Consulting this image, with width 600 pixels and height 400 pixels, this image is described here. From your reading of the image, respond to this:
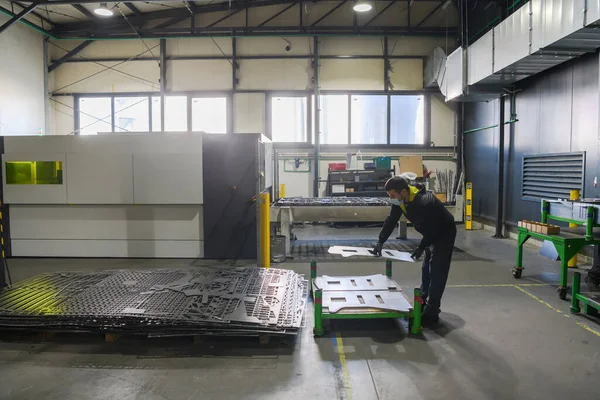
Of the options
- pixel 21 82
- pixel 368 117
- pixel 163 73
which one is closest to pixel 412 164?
pixel 368 117

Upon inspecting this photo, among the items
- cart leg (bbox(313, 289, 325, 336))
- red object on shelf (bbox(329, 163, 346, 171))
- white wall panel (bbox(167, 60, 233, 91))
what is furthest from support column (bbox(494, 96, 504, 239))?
white wall panel (bbox(167, 60, 233, 91))

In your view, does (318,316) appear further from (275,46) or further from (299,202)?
(275,46)

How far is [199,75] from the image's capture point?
1124 centimetres

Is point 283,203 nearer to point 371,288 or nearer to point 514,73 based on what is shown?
point 371,288

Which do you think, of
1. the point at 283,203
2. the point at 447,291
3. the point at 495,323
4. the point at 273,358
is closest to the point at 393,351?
the point at 273,358

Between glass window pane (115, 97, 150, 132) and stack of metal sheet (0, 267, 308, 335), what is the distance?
24.1 ft

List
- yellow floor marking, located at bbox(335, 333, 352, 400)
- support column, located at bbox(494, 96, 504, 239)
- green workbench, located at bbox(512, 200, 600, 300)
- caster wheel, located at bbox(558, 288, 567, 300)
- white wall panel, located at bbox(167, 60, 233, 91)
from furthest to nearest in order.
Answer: white wall panel, located at bbox(167, 60, 233, 91) → support column, located at bbox(494, 96, 504, 239) → caster wheel, located at bbox(558, 288, 567, 300) → green workbench, located at bbox(512, 200, 600, 300) → yellow floor marking, located at bbox(335, 333, 352, 400)

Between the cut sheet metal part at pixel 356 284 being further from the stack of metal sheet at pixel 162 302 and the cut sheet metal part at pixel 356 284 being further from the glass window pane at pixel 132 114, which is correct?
the glass window pane at pixel 132 114

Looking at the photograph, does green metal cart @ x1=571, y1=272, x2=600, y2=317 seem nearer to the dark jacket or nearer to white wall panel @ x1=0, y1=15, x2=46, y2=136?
the dark jacket

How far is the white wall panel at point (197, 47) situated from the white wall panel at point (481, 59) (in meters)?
6.54

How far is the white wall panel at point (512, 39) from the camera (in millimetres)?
6039

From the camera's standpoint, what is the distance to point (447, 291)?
490 centimetres

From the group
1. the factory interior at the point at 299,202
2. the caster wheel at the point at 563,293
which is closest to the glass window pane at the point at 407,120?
the factory interior at the point at 299,202

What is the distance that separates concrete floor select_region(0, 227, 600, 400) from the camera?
9.06ft
